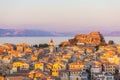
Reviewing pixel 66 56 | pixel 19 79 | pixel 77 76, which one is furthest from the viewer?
pixel 66 56

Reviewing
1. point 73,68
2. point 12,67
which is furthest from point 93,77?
point 12,67

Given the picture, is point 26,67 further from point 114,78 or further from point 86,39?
point 86,39

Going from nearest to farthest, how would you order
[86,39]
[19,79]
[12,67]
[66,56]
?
[19,79]
[12,67]
[66,56]
[86,39]

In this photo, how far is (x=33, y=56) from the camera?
2858 cm

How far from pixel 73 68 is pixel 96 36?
69.8 feet

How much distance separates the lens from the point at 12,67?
2314cm

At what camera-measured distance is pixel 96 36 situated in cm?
4444

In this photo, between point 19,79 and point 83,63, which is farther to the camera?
point 83,63

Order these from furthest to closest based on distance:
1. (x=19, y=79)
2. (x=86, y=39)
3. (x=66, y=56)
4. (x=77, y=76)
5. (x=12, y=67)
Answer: (x=86, y=39)
(x=66, y=56)
(x=12, y=67)
(x=77, y=76)
(x=19, y=79)

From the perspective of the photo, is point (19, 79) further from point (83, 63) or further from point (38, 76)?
point (83, 63)

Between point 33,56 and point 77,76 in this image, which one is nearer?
point 77,76

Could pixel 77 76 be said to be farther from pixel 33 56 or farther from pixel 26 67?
pixel 33 56

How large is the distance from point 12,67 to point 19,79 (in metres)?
4.81

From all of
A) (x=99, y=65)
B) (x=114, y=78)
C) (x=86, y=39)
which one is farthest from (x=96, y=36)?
(x=114, y=78)
